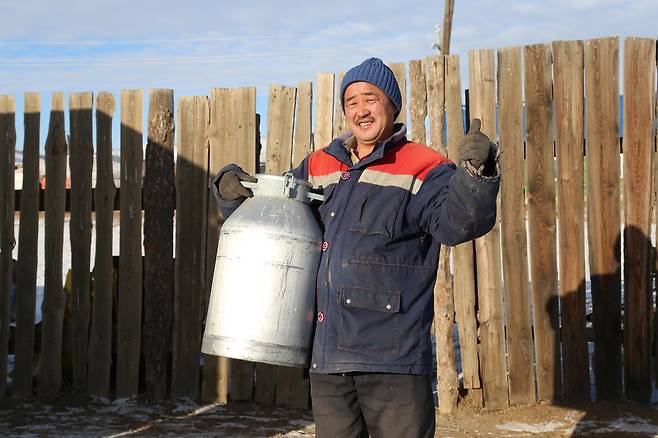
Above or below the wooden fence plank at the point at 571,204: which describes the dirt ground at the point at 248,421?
below

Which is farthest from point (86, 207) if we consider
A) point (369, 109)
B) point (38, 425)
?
point (369, 109)

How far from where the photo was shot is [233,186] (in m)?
3.13

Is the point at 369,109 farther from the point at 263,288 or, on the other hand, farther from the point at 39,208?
the point at 39,208

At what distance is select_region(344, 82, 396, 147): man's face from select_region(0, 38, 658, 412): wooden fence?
7.62 feet

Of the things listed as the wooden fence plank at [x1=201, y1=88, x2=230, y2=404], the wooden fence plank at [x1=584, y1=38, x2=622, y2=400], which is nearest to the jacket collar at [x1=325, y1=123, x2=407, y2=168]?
the wooden fence plank at [x1=584, y1=38, x2=622, y2=400]

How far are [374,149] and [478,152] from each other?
1.90 feet

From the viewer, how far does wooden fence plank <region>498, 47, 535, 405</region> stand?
5.27m

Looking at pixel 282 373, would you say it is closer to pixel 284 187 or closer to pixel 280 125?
pixel 280 125

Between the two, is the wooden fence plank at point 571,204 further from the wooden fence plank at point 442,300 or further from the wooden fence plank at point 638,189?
the wooden fence plank at point 442,300

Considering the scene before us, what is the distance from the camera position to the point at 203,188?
5.69 metres

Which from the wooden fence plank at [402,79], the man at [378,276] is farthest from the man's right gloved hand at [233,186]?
the wooden fence plank at [402,79]

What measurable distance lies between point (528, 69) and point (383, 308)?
284cm

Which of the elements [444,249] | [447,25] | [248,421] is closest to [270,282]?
[444,249]

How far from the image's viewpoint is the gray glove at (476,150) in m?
2.52
